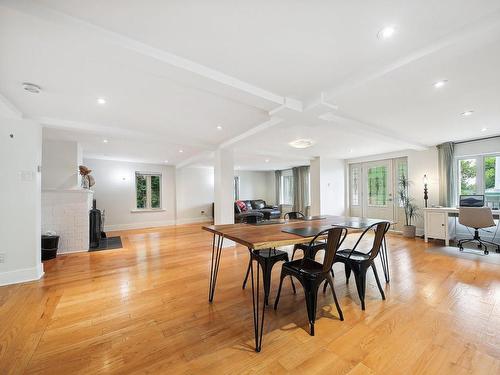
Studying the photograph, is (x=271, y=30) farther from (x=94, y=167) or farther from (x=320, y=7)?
(x=94, y=167)

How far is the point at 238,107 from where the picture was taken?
2.97m

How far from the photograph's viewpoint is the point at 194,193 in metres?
8.92

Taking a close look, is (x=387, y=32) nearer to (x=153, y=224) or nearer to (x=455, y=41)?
(x=455, y=41)

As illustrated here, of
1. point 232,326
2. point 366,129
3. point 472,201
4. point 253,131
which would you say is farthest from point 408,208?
point 232,326

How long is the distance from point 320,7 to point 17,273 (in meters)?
4.58

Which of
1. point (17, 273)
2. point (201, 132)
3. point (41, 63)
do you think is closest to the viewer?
point (41, 63)

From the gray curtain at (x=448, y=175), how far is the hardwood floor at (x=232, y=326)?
7.75ft

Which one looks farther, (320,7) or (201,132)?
(201,132)

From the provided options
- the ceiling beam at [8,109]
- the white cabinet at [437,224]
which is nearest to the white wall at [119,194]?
the ceiling beam at [8,109]

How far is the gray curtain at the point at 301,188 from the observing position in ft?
30.7

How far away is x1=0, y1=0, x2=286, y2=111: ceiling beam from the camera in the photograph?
52.9 inches

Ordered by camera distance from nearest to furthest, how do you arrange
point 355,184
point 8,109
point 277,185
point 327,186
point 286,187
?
point 8,109 → point 327,186 → point 355,184 → point 286,187 → point 277,185

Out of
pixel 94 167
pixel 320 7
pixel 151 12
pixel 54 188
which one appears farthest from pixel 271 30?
pixel 94 167

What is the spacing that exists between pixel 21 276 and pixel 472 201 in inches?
321
